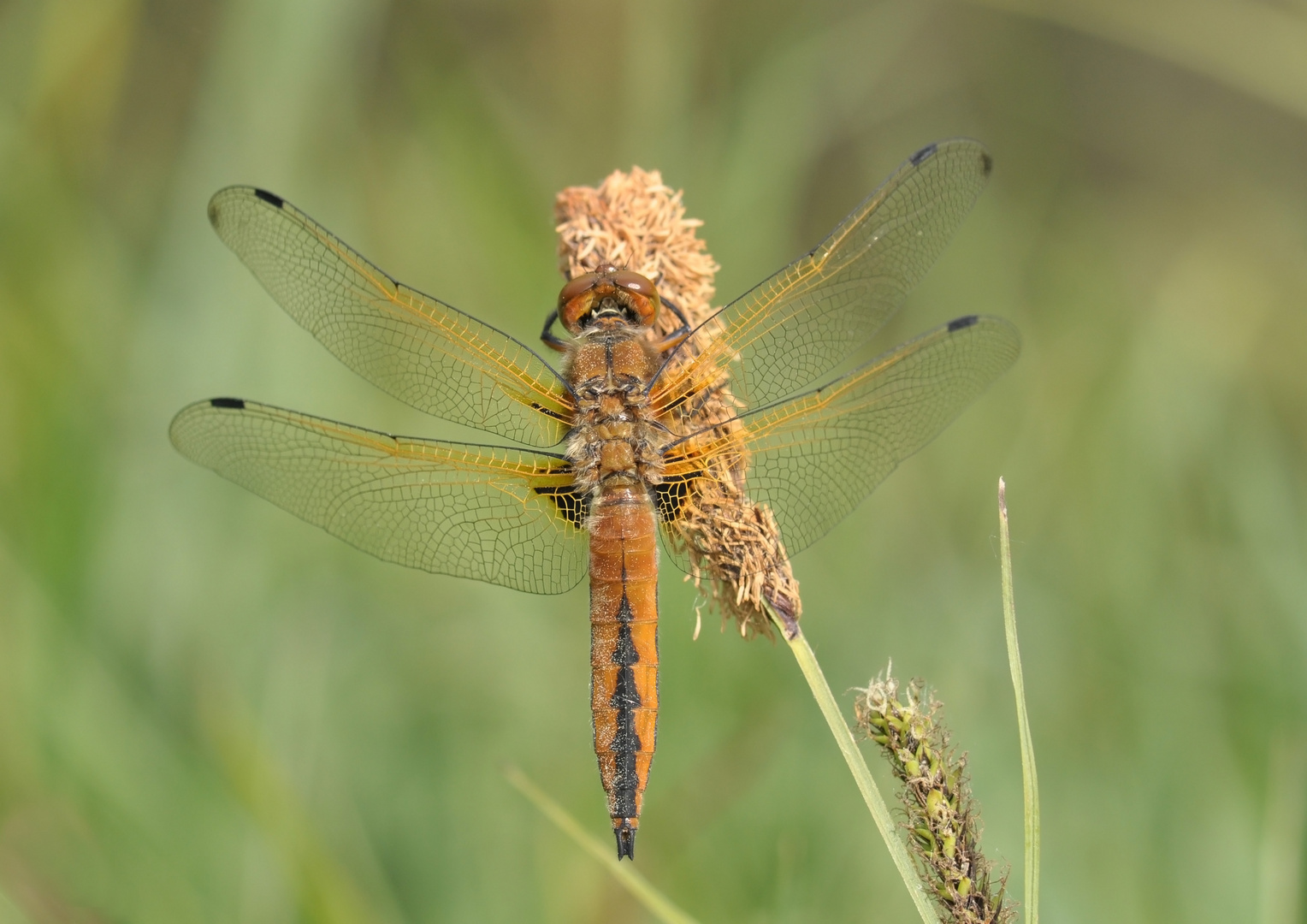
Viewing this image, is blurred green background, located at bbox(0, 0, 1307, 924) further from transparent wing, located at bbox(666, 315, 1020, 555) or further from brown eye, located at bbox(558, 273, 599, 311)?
brown eye, located at bbox(558, 273, 599, 311)

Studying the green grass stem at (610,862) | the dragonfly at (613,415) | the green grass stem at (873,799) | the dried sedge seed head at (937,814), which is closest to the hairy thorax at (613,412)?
the dragonfly at (613,415)

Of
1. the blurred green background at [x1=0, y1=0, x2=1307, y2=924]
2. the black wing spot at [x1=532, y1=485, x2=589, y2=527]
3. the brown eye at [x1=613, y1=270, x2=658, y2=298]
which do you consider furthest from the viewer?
the blurred green background at [x1=0, y1=0, x2=1307, y2=924]

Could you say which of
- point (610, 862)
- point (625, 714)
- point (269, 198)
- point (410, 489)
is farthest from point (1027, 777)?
point (269, 198)

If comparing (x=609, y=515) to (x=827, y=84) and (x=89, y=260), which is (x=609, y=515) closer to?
(x=89, y=260)

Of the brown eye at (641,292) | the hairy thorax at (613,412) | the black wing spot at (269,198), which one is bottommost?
the hairy thorax at (613,412)

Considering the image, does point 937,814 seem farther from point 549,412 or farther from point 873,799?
point 549,412

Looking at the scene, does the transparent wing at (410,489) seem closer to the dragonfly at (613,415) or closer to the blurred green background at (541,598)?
the dragonfly at (613,415)

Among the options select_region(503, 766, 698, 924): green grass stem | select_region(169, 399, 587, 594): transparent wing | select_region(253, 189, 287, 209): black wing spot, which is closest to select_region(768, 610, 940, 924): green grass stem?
select_region(503, 766, 698, 924): green grass stem
